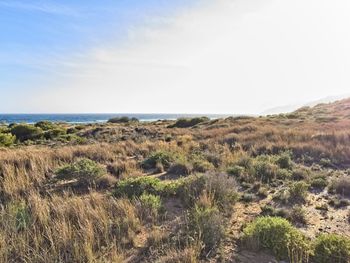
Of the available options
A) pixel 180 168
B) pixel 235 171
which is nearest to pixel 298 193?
pixel 235 171

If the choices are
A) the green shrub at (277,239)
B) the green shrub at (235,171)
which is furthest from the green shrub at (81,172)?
the green shrub at (277,239)

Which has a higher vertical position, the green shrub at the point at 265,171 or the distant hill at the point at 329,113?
the distant hill at the point at 329,113

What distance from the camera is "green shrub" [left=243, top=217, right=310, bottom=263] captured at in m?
4.65

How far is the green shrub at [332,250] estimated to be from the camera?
4.52 meters

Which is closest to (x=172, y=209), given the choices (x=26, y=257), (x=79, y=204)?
(x=79, y=204)

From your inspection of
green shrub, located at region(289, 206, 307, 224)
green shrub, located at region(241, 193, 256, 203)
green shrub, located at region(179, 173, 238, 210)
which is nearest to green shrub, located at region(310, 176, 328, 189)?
green shrub, located at region(241, 193, 256, 203)

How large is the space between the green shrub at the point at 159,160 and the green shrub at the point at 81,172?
250 cm

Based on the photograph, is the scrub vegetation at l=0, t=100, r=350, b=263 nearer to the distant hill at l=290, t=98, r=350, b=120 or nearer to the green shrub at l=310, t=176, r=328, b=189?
the green shrub at l=310, t=176, r=328, b=189

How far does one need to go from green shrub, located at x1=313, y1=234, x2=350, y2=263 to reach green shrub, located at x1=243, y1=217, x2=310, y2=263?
160mm

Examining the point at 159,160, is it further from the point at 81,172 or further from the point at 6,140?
the point at 6,140

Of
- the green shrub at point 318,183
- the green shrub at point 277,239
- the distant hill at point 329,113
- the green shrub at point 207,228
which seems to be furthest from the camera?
the distant hill at point 329,113

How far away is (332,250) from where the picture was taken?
4559 mm

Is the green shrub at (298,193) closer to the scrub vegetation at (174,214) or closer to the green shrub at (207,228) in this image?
the scrub vegetation at (174,214)

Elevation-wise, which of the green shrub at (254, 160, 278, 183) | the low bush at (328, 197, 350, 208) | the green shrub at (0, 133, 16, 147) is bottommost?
the green shrub at (0, 133, 16, 147)
